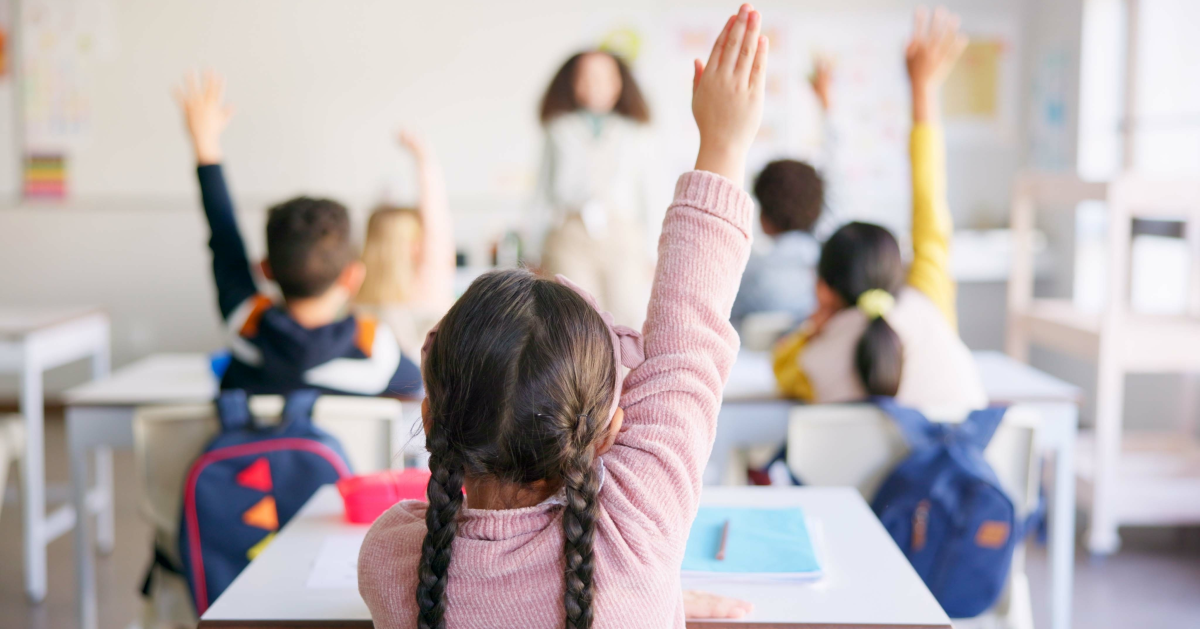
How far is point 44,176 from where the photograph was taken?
4.78 m

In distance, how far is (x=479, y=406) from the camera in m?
0.76

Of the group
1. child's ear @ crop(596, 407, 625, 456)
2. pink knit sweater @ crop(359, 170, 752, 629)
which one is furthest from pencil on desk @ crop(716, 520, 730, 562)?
child's ear @ crop(596, 407, 625, 456)

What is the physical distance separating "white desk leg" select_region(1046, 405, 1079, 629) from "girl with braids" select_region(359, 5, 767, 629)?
143cm

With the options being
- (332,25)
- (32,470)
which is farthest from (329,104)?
(32,470)

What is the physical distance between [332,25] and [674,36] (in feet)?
5.38

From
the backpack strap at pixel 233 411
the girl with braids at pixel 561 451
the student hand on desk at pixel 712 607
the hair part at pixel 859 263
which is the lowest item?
the student hand on desk at pixel 712 607

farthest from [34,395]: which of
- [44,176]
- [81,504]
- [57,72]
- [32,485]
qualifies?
[57,72]

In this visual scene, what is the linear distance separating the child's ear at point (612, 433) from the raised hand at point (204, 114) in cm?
132

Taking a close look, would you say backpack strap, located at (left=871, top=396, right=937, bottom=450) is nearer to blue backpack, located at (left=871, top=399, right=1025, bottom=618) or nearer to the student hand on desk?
blue backpack, located at (left=871, top=399, right=1025, bottom=618)

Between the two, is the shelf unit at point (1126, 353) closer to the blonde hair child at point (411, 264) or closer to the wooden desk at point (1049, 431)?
the wooden desk at point (1049, 431)

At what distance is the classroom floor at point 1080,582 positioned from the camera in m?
2.40

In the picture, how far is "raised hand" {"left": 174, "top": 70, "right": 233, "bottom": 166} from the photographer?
1865mm

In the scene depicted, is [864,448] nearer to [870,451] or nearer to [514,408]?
[870,451]

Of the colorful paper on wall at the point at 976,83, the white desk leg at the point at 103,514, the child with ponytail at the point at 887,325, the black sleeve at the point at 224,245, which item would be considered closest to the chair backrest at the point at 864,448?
the child with ponytail at the point at 887,325
